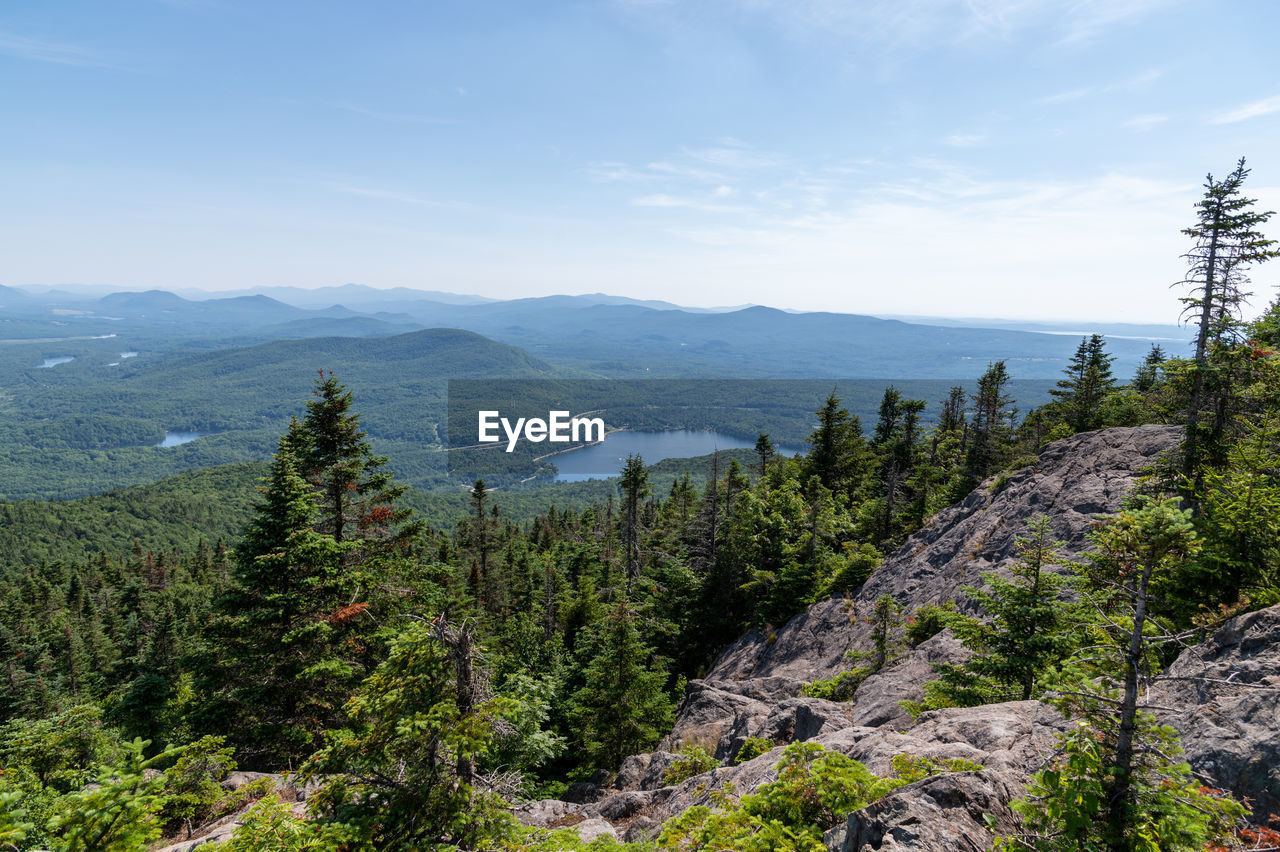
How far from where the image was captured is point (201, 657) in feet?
51.4

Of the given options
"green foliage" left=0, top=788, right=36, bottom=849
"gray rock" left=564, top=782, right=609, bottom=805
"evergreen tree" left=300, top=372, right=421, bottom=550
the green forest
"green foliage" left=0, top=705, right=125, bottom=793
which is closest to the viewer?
"green foliage" left=0, top=788, right=36, bottom=849

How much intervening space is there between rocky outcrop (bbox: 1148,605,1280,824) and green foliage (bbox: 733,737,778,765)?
25.4 feet

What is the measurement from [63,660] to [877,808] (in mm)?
67500

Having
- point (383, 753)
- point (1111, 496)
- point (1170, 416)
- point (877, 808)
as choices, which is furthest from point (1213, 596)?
point (1170, 416)

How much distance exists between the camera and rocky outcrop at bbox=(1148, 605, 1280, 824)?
625cm

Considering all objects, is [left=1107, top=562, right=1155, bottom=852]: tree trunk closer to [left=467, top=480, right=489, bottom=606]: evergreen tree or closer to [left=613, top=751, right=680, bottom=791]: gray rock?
[left=613, top=751, right=680, bottom=791]: gray rock

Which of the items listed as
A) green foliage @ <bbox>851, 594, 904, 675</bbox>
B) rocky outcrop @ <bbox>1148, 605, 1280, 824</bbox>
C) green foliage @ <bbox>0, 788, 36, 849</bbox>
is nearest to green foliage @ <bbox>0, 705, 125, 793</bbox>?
green foliage @ <bbox>0, 788, 36, 849</bbox>

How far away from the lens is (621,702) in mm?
20125

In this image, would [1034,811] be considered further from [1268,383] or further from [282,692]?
[282,692]

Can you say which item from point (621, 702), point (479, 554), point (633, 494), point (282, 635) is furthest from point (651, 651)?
point (479, 554)

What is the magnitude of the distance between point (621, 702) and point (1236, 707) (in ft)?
55.8

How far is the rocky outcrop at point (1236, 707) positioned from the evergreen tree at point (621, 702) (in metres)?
15.3

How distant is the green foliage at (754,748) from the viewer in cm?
1297

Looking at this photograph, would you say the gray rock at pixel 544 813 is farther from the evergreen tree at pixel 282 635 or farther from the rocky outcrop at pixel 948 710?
the evergreen tree at pixel 282 635
